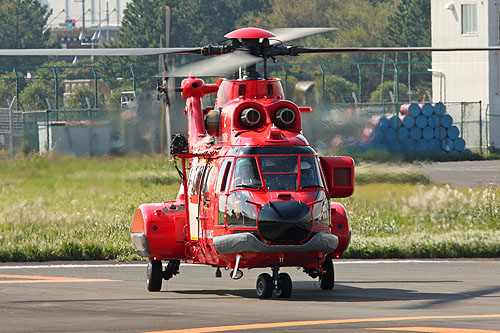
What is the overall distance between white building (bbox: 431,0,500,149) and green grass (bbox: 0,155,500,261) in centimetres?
2733

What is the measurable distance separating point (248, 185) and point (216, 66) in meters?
1.83

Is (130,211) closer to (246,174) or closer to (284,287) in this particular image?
(246,174)

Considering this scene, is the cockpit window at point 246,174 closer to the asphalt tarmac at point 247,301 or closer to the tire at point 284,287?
the tire at point 284,287

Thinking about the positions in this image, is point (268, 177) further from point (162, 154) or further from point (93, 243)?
point (162, 154)

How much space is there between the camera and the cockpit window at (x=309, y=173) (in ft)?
47.7

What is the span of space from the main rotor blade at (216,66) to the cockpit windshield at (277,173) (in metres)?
1.37

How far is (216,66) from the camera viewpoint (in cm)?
1461

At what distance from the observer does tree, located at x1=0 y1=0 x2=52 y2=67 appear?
82062 millimetres

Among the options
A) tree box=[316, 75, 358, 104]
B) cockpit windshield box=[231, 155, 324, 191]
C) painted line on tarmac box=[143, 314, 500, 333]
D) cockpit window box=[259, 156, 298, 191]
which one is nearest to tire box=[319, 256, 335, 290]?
cockpit windshield box=[231, 155, 324, 191]

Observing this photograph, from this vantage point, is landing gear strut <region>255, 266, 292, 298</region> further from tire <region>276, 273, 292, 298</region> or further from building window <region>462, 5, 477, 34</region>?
building window <region>462, 5, 477, 34</region>

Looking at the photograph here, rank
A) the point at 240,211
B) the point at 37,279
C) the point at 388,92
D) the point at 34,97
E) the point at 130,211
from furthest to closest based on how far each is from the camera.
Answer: the point at 388,92 → the point at 34,97 → the point at 130,211 → the point at 37,279 → the point at 240,211

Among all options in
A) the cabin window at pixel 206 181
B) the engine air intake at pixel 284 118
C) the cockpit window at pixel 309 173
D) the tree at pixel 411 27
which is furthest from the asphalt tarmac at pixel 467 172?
the tree at pixel 411 27

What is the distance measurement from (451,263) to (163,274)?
22.2ft

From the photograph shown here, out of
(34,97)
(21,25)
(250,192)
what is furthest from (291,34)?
(21,25)
